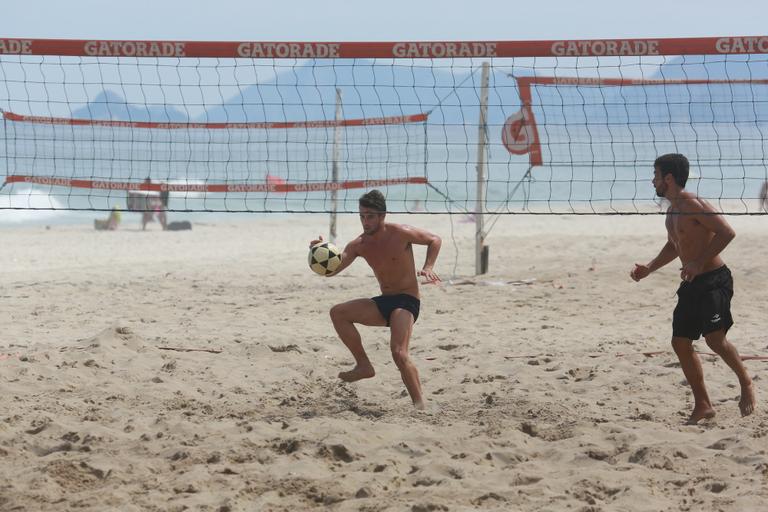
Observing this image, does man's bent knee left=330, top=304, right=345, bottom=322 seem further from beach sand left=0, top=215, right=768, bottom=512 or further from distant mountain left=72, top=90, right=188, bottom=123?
distant mountain left=72, top=90, right=188, bottom=123

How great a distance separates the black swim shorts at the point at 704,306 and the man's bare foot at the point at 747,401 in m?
0.39

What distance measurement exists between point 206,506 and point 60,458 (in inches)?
38.5

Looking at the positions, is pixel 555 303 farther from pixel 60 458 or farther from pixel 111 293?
pixel 60 458

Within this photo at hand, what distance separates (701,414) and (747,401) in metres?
0.31

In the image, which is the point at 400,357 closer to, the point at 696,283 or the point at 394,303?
the point at 394,303

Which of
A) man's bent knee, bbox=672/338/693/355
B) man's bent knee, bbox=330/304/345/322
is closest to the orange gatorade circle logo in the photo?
man's bent knee, bbox=330/304/345/322

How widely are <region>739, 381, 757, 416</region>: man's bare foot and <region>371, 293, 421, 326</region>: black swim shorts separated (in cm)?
186

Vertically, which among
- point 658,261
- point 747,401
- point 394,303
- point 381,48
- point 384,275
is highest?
point 381,48

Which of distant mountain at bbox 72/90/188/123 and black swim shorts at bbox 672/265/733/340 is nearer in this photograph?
black swim shorts at bbox 672/265/733/340

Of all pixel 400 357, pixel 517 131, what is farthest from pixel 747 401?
Result: pixel 517 131

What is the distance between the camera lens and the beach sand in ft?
13.8

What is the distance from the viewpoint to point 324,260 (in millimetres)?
6016

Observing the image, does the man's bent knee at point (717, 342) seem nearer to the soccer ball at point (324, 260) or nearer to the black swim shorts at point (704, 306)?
the black swim shorts at point (704, 306)

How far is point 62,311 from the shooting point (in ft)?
31.6
